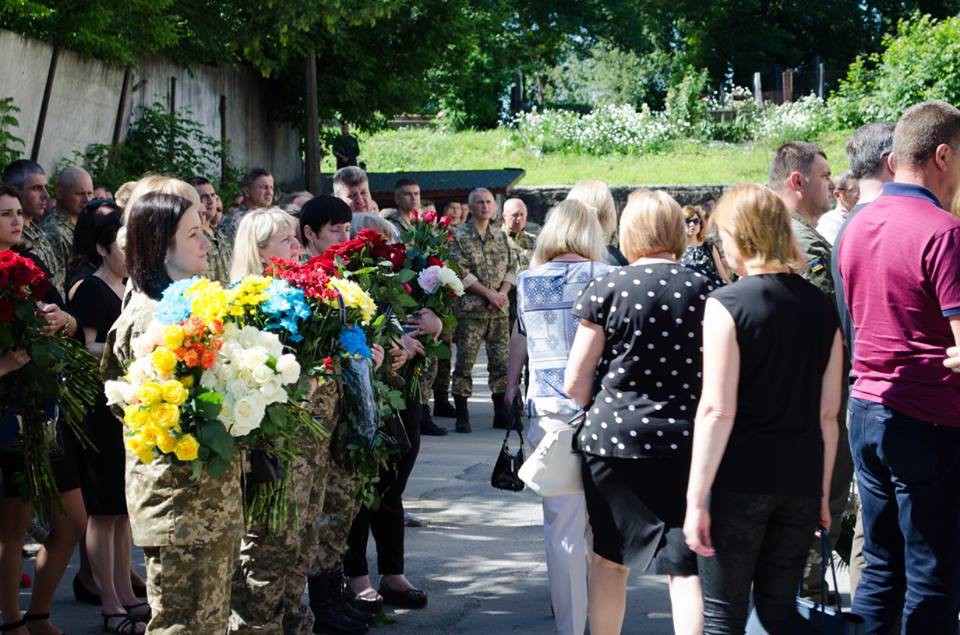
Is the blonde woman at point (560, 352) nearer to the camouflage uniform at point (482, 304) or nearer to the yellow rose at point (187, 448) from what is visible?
the yellow rose at point (187, 448)

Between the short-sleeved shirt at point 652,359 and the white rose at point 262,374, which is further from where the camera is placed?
the short-sleeved shirt at point 652,359

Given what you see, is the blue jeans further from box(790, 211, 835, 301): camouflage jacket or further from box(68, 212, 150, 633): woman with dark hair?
box(68, 212, 150, 633): woman with dark hair

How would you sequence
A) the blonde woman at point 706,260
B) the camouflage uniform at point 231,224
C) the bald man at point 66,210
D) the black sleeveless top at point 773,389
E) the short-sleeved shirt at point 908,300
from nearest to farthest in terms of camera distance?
the black sleeveless top at point 773,389 < the short-sleeved shirt at point 908,300 < the blonde woman at point 706,260 < the bald man at point 66,210 < the camouflage uniform at point 231,224

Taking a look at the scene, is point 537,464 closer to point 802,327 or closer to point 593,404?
point 593,404

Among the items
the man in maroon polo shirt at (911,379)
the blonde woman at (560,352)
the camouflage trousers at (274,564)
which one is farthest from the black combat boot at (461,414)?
the man in maroon polo shirt at (911,379)

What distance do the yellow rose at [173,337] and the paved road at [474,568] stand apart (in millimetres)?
2478

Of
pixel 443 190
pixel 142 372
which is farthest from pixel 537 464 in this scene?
pixel 443 190

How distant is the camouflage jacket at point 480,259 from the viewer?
41.2 ft

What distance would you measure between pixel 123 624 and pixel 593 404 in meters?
2.56

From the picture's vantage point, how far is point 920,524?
15.7ft

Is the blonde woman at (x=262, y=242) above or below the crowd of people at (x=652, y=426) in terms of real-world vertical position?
above

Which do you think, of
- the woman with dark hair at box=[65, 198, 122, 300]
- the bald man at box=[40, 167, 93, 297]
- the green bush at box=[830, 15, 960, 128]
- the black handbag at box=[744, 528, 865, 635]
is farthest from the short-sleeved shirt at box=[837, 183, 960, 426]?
the green bush at box=[830, 15, 960, 128]

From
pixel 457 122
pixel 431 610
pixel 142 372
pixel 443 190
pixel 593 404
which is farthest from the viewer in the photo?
pixel 457 122

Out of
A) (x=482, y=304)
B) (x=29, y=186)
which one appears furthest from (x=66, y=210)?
(x=482, y=304)
